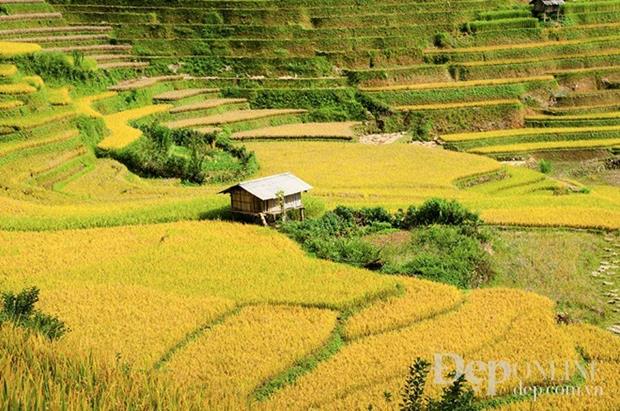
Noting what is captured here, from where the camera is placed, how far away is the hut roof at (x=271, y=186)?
580 inches

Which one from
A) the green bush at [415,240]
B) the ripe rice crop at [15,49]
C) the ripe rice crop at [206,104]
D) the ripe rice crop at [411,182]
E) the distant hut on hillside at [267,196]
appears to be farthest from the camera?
the ripe rice crop at [206,104]

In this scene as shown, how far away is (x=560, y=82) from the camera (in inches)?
1416

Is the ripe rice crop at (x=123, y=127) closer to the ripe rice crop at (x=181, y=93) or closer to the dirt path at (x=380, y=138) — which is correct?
the ripe rice crop at (x=181, y=93)

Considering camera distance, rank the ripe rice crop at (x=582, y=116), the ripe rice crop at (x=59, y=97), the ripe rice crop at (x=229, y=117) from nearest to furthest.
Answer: the ripe rice crop at (x=59, y=97) < the ripe rice crop at (x=229, y=117) < the ripe rice crop at (x=582, y=116)

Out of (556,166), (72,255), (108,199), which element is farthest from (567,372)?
(556,166)

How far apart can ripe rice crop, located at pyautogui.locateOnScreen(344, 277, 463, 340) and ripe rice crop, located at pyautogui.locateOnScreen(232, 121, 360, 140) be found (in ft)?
61.0

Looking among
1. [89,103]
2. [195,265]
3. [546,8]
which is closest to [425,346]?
[195,265]

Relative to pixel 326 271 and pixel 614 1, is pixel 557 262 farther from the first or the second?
pixel 614 1

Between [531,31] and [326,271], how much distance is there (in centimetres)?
3094

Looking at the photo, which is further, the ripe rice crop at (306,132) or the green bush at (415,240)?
the ripe rice crop at (306,132)

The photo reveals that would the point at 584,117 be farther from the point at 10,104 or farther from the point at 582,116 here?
the point at 10,104

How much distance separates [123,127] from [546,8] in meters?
25.8

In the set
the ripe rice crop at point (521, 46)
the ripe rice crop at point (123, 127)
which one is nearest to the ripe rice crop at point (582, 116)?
the ripe rice crop at point (521, 46)

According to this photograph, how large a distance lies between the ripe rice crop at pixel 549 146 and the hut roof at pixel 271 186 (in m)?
16.1
